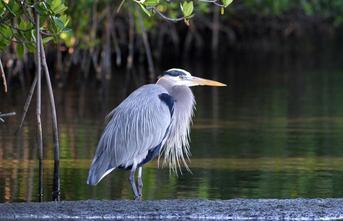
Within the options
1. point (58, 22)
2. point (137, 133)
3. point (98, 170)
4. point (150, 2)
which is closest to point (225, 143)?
point (137, 133)

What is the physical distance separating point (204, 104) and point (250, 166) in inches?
220

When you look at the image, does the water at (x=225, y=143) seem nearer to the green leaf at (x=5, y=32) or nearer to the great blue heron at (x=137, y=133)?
the great blue heron at (x=137, y=133)

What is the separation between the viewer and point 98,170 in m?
8.20

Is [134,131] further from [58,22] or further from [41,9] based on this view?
[41,9]

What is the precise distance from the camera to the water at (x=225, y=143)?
8.65 m

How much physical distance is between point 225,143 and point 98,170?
10.8 ft

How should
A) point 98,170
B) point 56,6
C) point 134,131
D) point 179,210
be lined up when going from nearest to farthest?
point 179,210 → point 56,6 → point 98,170 → point 134,131

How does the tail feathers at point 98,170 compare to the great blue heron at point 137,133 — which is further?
the great blue heron at point 137,133

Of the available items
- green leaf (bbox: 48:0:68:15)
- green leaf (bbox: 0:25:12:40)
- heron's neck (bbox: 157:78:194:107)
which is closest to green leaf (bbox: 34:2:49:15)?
green leaf (bbox: 48:0:68:15)

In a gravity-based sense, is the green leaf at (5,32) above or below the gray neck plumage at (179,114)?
above

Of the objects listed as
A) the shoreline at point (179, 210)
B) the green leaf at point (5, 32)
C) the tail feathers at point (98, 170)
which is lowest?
the shoreline at point (179, 210)

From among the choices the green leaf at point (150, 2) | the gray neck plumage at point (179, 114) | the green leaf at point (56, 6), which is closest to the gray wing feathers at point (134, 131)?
the gray neck plumage at point (179, 114)

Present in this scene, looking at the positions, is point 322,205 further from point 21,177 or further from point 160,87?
point 21,177

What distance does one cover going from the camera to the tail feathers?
8.12 metres
